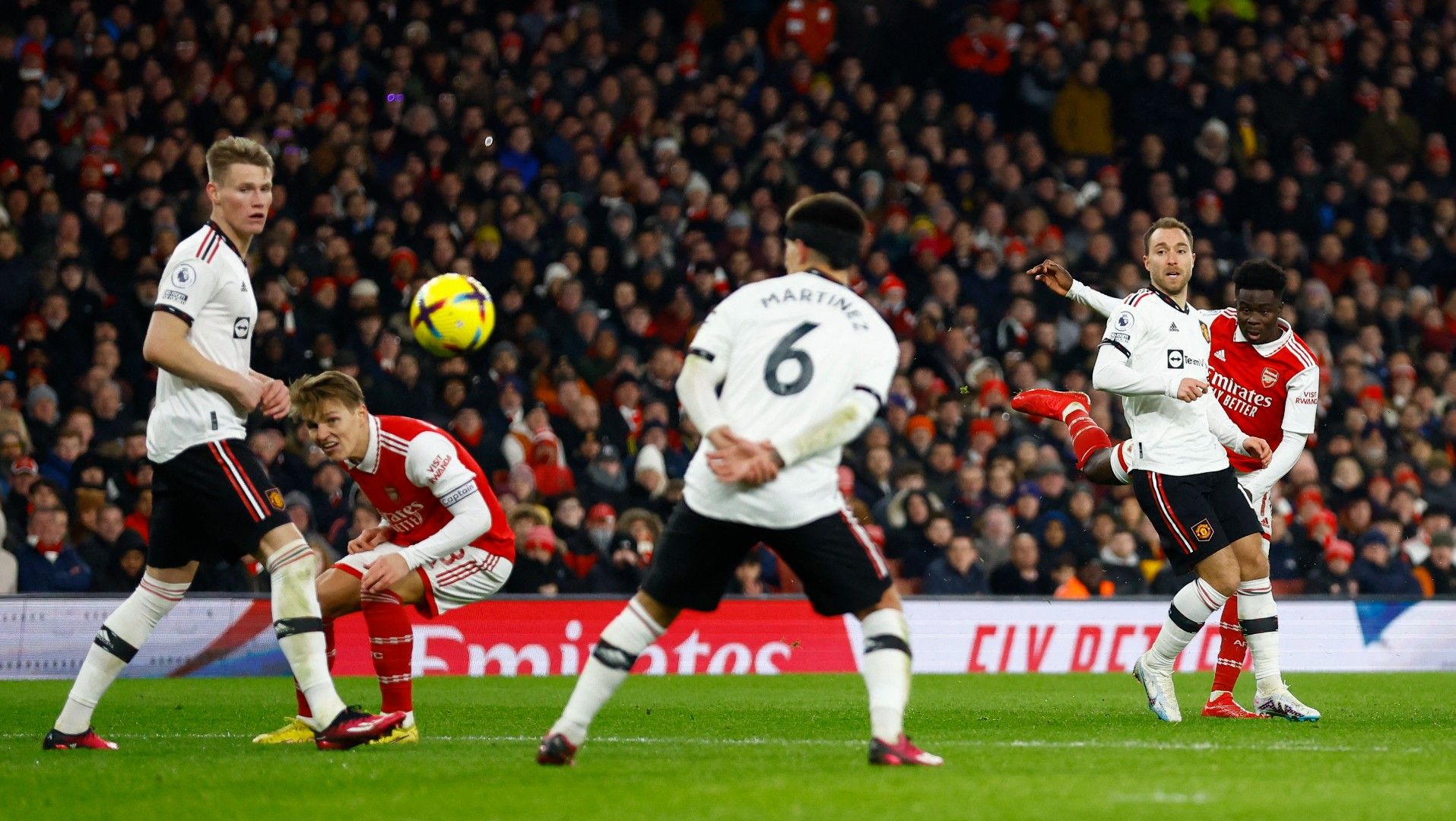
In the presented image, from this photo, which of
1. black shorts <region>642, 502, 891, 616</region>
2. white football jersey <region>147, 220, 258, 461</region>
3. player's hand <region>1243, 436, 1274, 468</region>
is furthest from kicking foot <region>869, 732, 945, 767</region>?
player's hand <region>1243, 436, 1274, 468</region>

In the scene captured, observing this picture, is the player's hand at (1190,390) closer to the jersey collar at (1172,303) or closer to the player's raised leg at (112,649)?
the jersey collar at (1172,303)

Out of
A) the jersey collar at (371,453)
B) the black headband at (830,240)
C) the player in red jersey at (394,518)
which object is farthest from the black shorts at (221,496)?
the black headband at (830,240)

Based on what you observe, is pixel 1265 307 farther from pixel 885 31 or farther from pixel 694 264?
pixel 885 31

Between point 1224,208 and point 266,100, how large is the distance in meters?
10.6

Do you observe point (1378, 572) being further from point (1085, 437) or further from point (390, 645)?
point (390, 645)

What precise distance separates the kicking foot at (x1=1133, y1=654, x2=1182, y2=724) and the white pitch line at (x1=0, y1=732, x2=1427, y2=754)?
1514mm

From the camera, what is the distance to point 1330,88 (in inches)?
836

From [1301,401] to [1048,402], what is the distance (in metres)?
1.49

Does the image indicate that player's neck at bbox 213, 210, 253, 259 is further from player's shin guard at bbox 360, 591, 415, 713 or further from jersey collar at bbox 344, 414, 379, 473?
player's shin guard at bbox 360, 591, 415, 713

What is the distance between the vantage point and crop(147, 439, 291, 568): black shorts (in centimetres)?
716

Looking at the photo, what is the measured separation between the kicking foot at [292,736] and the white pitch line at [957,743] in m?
0.48

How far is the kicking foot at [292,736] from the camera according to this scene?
7.80 meters

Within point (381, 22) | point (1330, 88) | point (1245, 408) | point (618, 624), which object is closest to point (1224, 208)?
point (1330, 88)

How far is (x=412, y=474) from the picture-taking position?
8070mm
